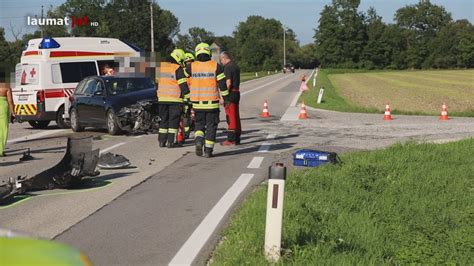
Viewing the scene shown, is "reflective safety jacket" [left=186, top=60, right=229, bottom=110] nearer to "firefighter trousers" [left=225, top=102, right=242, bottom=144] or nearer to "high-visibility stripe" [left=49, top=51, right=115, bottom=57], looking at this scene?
"firefighter trousers" [left=225, top=102, right=242, bottom=144]

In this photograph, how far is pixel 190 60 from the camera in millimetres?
12367

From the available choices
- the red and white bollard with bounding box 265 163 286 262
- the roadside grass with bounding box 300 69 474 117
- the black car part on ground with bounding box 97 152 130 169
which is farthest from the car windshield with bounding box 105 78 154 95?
the red and white bollard with bounding box 265 163 286 262

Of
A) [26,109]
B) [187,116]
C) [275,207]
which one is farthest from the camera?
[26,109]

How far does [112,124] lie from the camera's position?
48.9 ft

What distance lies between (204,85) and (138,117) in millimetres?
4380

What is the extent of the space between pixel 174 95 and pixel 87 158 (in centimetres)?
405

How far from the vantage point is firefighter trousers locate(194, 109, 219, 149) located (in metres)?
10.6

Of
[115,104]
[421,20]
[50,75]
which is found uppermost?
[421,20]

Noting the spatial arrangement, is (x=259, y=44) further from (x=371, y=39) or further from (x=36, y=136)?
(x=36, y=136)

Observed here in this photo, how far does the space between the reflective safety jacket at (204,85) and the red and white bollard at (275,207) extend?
20.5 ft

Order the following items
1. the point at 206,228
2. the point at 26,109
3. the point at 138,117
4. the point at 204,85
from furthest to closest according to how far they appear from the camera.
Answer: the point at 26,109 → the point at 138,117 → the point at 204,85 → the point at 206,228

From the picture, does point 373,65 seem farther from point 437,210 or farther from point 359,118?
point 437,210

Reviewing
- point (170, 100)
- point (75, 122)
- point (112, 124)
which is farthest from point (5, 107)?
point (75, 122)

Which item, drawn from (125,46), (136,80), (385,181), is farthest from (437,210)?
(125,46)
